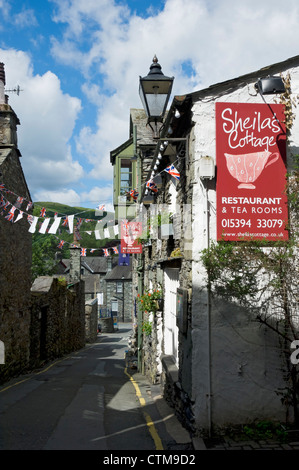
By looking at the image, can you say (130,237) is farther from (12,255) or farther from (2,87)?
(2,87)

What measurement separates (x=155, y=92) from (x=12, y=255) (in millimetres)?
8154

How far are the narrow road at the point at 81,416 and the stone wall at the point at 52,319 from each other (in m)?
3.40

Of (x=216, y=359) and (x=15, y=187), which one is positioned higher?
(x=15, y=187)

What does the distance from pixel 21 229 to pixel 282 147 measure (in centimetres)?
953

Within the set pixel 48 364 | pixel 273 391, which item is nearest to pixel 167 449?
pixel 273 391

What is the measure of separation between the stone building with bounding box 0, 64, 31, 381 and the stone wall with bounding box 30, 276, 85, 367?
83 centimetres

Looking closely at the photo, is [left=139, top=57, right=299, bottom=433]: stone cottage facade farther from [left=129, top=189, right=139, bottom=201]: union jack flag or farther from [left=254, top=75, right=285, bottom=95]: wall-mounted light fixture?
[left=129, top=189, right=139, bottom=201]: union jack flag

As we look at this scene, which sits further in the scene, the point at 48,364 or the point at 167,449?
the point at 48,364

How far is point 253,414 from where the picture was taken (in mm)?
5664

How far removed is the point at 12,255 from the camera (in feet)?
40.3

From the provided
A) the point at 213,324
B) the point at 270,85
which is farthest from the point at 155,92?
the point at 213,324

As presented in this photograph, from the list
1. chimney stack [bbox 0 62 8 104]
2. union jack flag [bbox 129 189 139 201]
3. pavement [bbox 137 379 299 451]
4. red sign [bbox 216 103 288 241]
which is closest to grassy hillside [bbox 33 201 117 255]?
union jack flag [bbox 129 189 139 201]

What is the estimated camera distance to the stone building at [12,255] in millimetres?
11492
